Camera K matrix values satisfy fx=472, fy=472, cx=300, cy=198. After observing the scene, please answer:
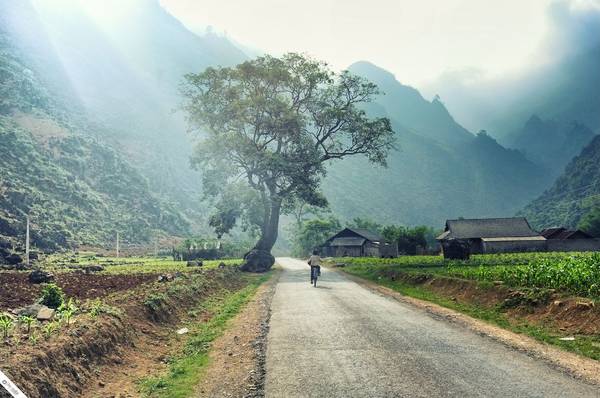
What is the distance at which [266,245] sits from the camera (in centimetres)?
5475

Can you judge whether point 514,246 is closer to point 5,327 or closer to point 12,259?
point 12,259

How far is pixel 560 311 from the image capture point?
15625 millimetres

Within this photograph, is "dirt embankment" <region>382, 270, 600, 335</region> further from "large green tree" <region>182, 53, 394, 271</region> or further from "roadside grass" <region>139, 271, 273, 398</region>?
"large green tree" <region>182, 53, 394, 271</region>

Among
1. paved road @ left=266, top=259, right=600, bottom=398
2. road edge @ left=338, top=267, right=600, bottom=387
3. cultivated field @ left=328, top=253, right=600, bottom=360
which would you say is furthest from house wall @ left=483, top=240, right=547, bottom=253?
paved road @ left=266, top=259, right=600, bottom=398

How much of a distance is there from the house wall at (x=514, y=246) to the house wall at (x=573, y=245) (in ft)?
5.05

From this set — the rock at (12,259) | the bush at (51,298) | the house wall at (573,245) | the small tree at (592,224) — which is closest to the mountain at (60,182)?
the rock at (12,259)

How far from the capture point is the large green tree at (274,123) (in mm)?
52906

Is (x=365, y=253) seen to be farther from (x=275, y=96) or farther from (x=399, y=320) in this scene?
(x=399, y=320)

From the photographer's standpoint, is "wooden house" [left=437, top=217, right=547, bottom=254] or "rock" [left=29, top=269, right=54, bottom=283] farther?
"wooden house" [left=437, top=217, right=547, bottom=254]

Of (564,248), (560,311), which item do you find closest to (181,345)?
(560,311)

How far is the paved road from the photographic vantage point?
823cm

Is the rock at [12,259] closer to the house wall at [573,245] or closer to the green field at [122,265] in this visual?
the green field at [122,265]

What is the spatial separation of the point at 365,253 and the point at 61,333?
8353cm

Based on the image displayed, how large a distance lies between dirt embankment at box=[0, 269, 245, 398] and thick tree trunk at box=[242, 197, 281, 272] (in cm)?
3055
